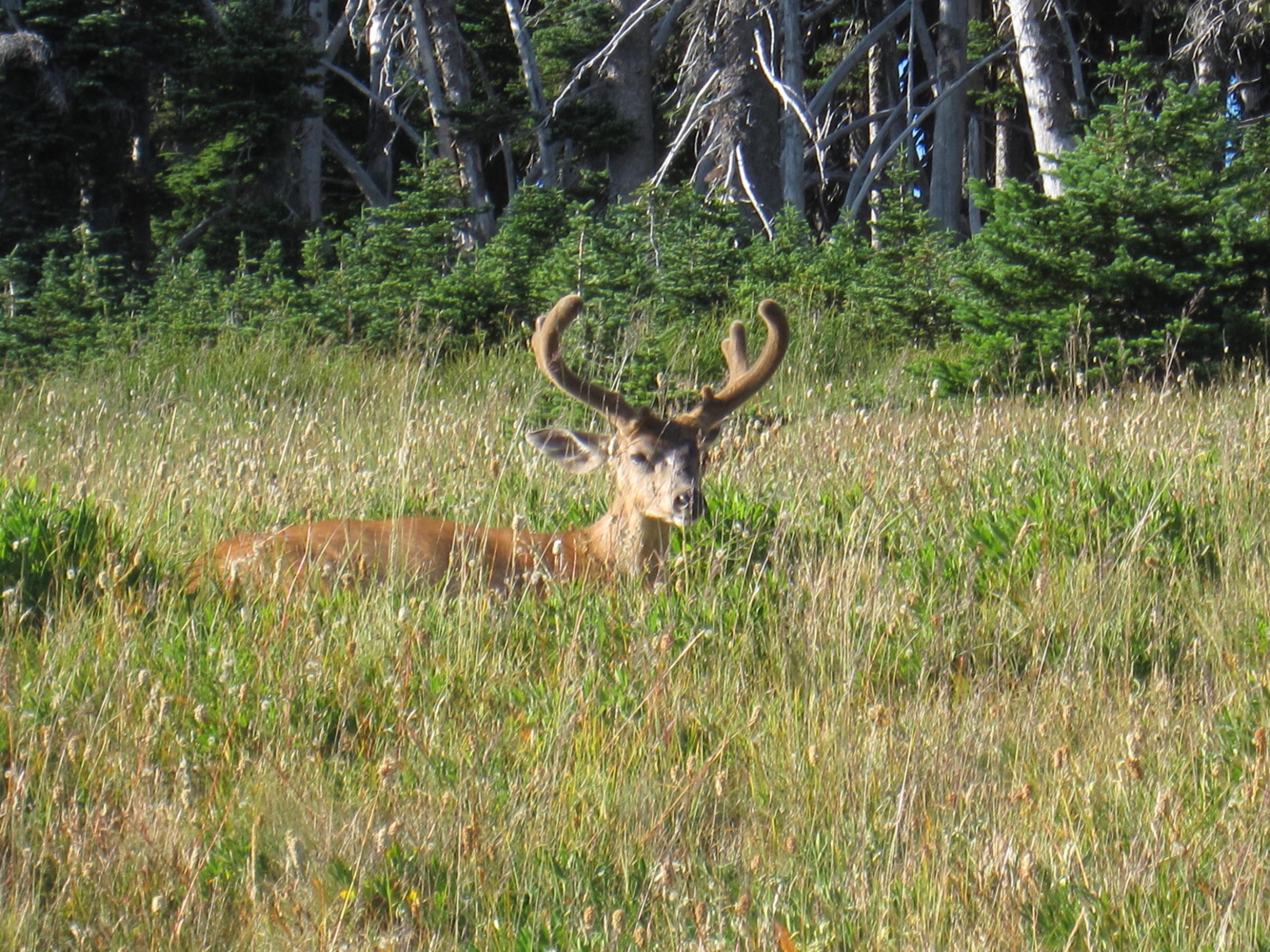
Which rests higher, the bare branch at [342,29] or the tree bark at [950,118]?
the bare branch at [342,29]

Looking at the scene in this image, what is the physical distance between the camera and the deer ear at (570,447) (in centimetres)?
609

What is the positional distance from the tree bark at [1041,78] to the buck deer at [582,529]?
802 cm

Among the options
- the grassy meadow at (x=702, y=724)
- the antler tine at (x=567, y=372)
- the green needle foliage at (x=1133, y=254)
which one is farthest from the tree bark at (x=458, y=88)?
the grassy meadow at (x=702, y=724)

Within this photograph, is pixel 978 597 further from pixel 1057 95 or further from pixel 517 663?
pixel 1057 95

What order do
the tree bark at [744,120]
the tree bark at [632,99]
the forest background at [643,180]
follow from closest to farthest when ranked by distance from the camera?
1. the forest background at [643,180]
2. the tree bark at [744,120]
3. the tree bark at [632,99]

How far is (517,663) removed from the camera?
4309mm

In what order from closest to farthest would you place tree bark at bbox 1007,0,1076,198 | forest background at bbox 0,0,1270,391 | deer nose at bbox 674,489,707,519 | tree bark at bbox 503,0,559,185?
1. deer nose at bbox 674,489,707,519
2. forest background at bbox 0,0,1270,391
3. tree bark at bbox 1007,0,1076,198
4. tree bark at bbox 503,0,559,185

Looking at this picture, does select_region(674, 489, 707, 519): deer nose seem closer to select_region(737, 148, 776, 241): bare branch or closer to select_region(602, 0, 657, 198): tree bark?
select_region(737, 148, 776, 241): bare branch

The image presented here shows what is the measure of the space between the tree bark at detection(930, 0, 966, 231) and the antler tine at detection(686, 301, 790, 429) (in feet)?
44.1

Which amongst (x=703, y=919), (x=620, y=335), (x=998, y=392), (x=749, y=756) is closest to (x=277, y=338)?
(x=620, y=335)

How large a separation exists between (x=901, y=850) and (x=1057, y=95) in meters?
11.6

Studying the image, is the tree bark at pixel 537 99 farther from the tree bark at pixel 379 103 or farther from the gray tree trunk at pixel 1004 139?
the gray tree trunk at pixel 1004 139

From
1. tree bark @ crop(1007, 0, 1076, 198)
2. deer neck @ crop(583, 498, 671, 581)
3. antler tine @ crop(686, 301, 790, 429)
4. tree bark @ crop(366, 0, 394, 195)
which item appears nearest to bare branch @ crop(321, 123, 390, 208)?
tree bark @ crop(366, 0, 394, 195)

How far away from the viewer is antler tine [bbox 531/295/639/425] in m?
5.95
